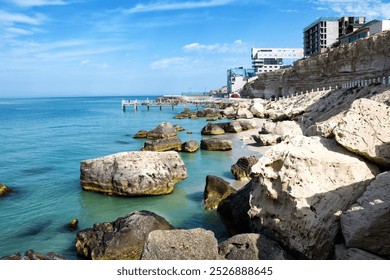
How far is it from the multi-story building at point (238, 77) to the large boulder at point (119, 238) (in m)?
96.3

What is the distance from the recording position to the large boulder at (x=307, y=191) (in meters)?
7.30

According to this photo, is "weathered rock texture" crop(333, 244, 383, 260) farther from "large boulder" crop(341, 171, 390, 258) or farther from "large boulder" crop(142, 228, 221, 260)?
"large boulder" crop(142, 228, 221, 260)

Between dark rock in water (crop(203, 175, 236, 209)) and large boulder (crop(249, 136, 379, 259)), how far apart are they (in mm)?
4489

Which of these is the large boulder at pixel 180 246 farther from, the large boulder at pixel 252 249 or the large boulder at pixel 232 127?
the large boulder at pixel 232 127

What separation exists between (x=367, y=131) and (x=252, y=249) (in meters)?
4.01

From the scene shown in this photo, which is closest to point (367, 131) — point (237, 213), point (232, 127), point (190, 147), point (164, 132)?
point (237, 213)

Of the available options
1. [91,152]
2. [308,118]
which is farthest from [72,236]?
[308,118]

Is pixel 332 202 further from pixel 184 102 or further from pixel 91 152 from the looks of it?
pixel 184 102

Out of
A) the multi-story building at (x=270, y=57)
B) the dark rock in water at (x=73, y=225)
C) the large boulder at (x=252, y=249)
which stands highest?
the multi-story building at (x=270, y=57)

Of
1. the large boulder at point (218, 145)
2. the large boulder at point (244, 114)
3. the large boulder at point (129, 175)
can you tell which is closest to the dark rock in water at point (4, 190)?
the large boulder at point (129, 175)

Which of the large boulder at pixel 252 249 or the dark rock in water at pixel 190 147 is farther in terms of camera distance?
the dark rock in water at pixel 190 147

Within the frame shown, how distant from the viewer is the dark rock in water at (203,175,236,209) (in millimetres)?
13227

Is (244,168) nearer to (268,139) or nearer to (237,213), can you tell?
(237,213)

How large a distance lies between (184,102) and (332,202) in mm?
79689
